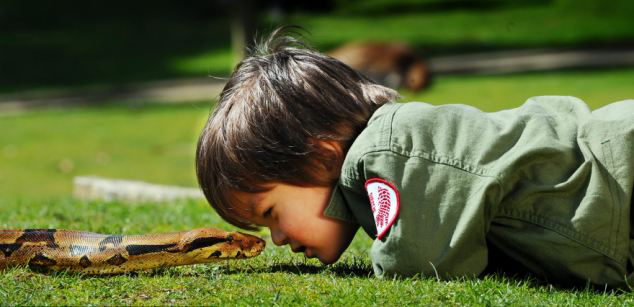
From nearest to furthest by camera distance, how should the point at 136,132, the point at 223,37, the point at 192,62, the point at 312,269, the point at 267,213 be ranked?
the point at 267,213 < the point at 312,269 < the point at 136,132 < the point at 192,62 < the point at 223,37

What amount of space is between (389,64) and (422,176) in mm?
16235

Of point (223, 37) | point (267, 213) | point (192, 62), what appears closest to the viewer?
→ point (267, 213)

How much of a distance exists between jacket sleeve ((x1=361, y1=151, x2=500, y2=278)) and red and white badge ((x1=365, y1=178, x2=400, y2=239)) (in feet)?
0.08

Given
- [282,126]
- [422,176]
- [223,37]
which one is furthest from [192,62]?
[422,176]

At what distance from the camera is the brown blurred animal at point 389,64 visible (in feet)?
65.1

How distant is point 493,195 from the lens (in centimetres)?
414

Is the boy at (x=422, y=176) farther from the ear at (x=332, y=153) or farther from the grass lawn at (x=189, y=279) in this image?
the grass lawn at (x=189, y=279)

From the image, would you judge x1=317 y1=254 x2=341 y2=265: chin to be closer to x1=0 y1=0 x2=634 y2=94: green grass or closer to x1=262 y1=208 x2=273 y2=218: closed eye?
x1=262 y1=208 x2=273 y2=218: closed eye

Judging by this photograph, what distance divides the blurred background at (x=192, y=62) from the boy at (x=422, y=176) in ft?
15.1

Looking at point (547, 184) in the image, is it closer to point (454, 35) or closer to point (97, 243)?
point (97, 243)

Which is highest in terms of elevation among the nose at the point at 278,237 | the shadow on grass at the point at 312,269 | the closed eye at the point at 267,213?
the closed eye at the point at 267,213

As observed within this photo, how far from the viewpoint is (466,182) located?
4.18m

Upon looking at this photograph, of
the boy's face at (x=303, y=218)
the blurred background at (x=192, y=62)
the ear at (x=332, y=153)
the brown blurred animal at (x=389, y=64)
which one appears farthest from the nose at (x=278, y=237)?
the brown blurred animal at (x=389, y=64)

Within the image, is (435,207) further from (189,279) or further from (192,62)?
A: (192,62)
